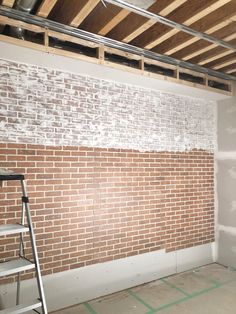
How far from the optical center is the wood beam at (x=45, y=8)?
2.22 m

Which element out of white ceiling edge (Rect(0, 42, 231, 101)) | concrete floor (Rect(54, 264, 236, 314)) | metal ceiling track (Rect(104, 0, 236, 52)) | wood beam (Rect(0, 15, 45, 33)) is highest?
metal ceiling track (Rect(104, 0, 236, 52))

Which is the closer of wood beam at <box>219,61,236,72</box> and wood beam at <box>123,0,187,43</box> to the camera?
wood beam at <box>123,0,187,43</box>

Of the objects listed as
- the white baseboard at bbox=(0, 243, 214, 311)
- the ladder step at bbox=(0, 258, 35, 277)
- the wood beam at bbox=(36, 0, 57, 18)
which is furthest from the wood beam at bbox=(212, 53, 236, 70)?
the ladder step at bbox=(0, 258, 35, 277)

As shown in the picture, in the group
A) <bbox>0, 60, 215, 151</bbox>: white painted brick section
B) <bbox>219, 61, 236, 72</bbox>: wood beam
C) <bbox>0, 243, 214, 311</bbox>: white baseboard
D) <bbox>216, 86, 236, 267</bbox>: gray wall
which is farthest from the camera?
<bbox>216, 86, 236, 267</bbox>: gray wall

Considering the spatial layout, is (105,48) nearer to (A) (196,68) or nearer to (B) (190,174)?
(A) (196,68)

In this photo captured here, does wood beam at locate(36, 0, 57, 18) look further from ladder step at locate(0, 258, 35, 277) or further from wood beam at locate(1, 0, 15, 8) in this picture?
→ ladder step at locate(0, 258, 35, 277)

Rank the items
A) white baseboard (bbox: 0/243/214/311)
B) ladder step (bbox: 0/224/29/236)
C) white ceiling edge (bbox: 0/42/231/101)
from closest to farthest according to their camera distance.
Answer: ladder step (bbox: 0/224/29/236) < white ceiling edge (bbox: 0/42/231/101) < white baseboard (bbox: 0/243/214/311)

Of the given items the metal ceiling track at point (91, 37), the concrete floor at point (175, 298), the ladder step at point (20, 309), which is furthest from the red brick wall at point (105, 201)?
the metal ceiling track at point (91, 37)

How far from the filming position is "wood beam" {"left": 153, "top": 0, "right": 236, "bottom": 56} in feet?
7.86

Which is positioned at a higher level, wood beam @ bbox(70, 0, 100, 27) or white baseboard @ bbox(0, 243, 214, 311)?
wood beam @ bbox(70, 0, 100, 27)

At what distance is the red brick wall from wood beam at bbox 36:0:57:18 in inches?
54.0

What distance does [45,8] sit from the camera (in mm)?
2311

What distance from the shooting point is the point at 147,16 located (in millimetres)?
2389

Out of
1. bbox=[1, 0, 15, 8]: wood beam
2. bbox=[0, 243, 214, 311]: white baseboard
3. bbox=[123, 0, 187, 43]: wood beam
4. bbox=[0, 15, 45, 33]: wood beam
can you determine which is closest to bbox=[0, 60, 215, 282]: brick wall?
bbox=[0, 243, 214, 311]: white baseboard
